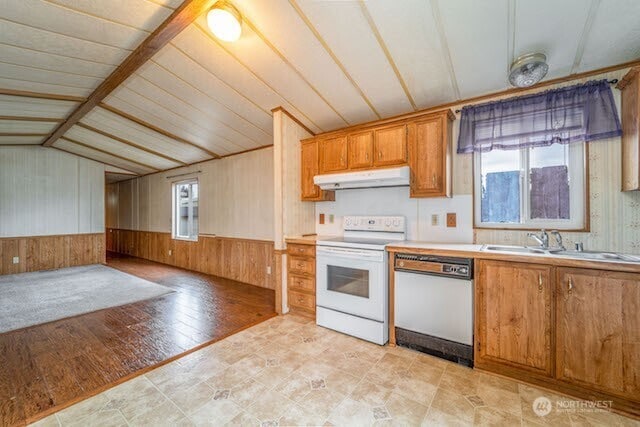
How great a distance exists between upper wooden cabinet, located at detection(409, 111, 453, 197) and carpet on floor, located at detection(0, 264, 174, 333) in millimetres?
4201

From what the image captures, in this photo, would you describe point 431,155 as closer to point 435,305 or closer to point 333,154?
point 333,154

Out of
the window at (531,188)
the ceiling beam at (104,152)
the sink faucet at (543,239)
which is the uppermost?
A: the ceiling beam at (104,152)

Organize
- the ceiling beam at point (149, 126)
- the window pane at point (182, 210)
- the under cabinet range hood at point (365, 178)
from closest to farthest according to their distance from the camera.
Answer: the under cabinet range hood at point (365, 178), the ceiling beam at point (149, 126), the window pane at point (182, 210)

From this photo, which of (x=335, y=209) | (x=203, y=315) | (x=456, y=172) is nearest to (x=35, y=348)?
(x=203, y=315)

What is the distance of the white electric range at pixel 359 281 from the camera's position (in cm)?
260

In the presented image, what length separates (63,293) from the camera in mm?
4336

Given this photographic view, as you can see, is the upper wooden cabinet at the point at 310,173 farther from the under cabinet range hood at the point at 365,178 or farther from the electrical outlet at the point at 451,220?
the electrical outlet at the point at 451,220

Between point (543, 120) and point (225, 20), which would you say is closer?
point (225, 20)

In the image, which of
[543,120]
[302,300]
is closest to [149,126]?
[302,300]

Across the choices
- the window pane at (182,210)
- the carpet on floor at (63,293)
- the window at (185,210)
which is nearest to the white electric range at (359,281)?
the carpet on floor at (63,293)

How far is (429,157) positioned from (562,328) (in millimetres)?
1684

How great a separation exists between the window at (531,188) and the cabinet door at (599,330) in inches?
28.2

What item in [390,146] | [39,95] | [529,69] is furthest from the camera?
[39,95]

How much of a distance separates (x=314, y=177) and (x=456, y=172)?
157 cm
